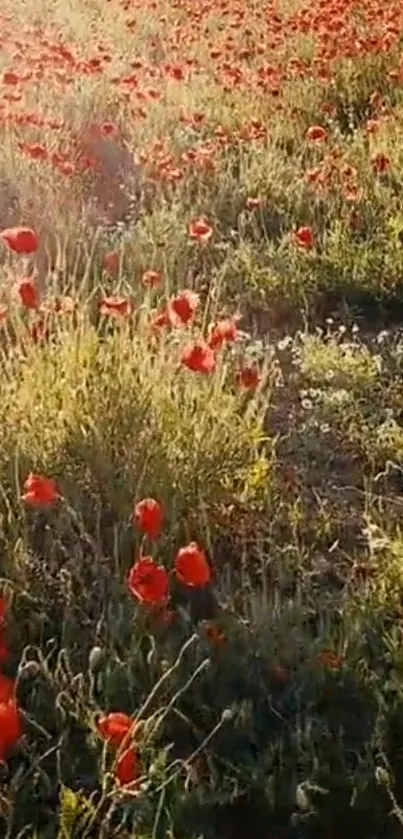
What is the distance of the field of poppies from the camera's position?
216cm

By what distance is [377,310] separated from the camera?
4559 millimetres

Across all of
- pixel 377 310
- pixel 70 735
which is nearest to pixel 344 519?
pixel 70 735

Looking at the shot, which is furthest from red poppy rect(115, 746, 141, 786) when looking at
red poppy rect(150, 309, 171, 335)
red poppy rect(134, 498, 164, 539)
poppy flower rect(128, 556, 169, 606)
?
red poppy rect(150, 309, 171, 335)

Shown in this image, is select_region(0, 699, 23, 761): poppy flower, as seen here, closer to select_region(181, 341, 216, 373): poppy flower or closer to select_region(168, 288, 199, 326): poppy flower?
select_region(181, 341, 216, 373): poppy flower

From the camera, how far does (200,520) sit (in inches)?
111

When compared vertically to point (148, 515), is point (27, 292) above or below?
above

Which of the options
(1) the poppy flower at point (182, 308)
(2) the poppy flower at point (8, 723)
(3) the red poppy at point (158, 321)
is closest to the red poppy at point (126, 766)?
(2) the poppy flower at point (8, 723)

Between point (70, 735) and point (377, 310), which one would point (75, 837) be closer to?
point (70, 735)

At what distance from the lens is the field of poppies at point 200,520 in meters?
2.16

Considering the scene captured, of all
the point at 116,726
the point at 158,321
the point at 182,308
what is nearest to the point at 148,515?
the point at 116,726

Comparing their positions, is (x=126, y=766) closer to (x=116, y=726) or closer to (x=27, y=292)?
(x=116, y=726)

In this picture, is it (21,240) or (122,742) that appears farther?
(21,240)

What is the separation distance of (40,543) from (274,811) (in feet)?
2.80

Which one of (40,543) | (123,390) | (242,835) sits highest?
(123,390)
